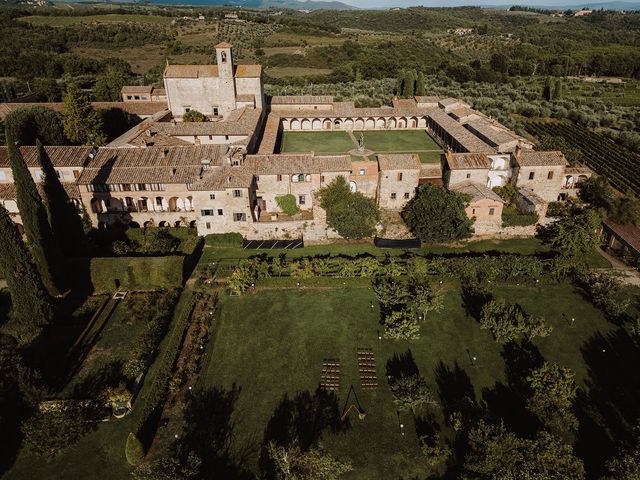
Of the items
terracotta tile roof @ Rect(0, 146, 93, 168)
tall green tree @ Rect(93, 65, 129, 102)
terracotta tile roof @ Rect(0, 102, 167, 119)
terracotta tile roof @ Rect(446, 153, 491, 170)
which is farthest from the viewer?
tall green tree @ Rect(93, 65, 129, 102)

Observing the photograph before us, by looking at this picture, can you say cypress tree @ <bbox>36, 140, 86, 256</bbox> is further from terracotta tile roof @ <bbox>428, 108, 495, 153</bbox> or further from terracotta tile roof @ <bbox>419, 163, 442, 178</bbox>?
terracotta tile roof @ <bbox>428, 108, 495, 153</bbox>

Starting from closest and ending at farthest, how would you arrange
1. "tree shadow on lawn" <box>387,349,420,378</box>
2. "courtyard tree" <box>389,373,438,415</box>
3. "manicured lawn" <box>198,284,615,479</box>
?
1. "manicured lawn" <box>198,284,615,479</box>
2. "courtyard tree" <box>389,373,438,415</box>
3. "tree shadow on lawn" <box>387,349,420,378</box>

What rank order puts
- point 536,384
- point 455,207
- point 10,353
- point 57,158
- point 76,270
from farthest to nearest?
point 57,158
point 455,207
point 76,270
point 10,353
point 536,384

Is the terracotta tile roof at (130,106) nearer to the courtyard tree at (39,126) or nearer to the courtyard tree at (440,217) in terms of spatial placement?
the courtyard tree at (39,126)

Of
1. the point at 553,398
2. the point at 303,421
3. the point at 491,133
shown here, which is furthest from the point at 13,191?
the point at 491,133

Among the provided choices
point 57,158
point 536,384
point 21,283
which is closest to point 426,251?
point 536,384

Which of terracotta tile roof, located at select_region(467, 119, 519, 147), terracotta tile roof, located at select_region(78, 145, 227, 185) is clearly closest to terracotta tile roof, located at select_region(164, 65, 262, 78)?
terracotta tile roof, located at select_region(78, 145, 227, 185)

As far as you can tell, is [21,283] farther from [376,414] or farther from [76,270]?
[376,414]
